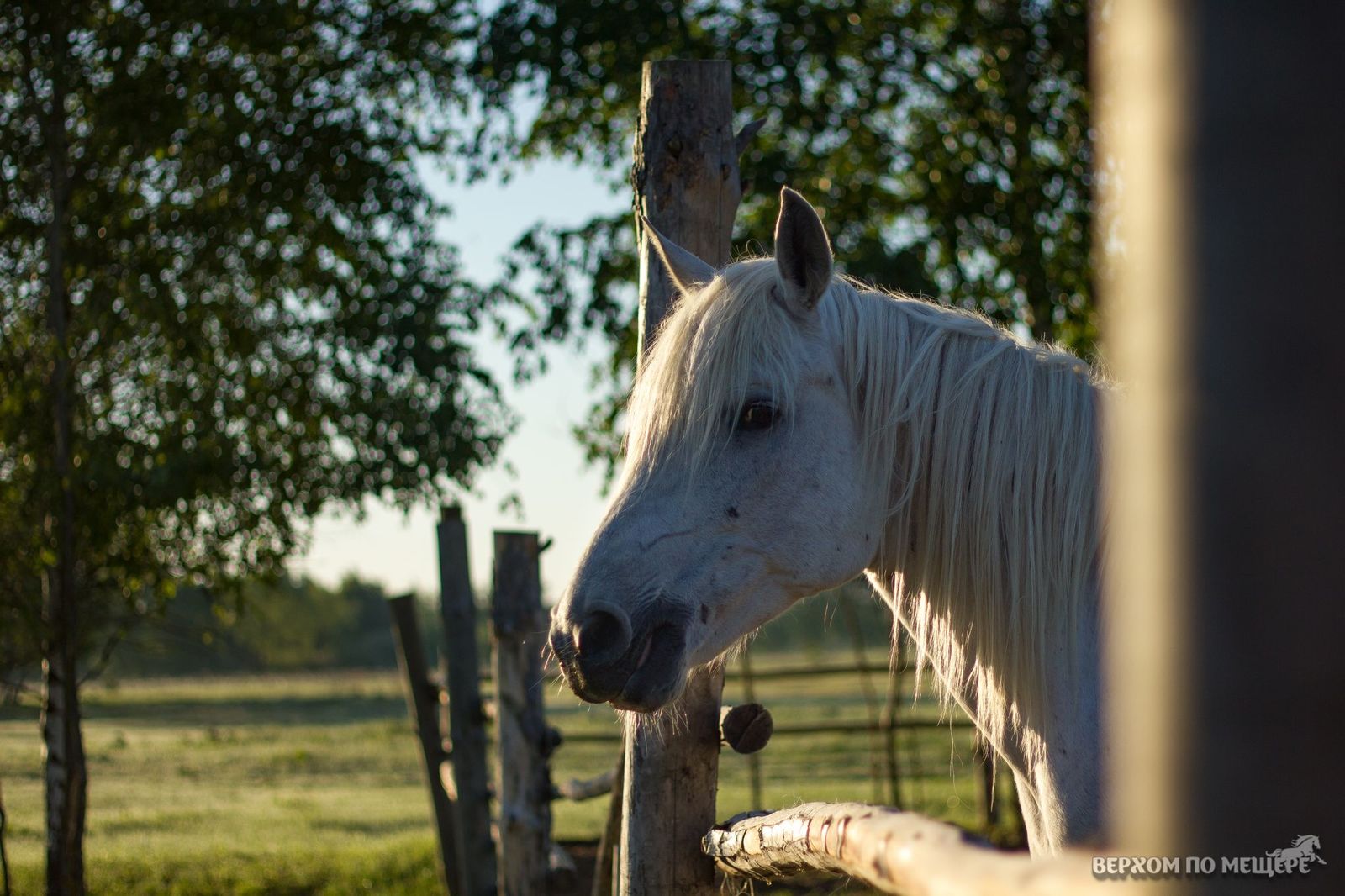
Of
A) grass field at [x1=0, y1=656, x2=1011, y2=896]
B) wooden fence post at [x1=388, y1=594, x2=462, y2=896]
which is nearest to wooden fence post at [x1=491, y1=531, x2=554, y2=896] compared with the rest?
grass field at [x1=0, y1=656, x2=1011, y2=896]

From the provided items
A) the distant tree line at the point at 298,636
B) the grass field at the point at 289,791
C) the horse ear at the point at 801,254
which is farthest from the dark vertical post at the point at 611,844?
the distant tree line at the point at 298,636

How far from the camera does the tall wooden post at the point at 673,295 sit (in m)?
2.40

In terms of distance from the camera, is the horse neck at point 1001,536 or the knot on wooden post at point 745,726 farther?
the knot on wooden post at point 745,726

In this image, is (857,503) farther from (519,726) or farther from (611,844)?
(519,726)

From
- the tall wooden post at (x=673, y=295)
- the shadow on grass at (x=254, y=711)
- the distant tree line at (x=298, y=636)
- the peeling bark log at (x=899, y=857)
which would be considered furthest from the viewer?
the distant tree line at (x=298, y=636)

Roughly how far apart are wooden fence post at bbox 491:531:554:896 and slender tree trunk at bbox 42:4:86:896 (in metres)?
2.79

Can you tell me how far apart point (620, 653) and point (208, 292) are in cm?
561

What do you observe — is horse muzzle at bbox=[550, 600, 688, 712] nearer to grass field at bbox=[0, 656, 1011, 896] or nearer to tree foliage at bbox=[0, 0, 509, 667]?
grass field at bbox=[0, 656, 1011, 896]

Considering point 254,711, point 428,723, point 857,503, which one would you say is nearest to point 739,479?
point 857,503

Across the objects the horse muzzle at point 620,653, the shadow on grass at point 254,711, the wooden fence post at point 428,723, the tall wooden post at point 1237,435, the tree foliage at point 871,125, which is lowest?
the shadow on grass at point 254,711

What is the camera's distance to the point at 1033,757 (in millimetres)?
1724

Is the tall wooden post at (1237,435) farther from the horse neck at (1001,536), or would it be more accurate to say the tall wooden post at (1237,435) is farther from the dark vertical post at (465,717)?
the dark vertical post at (465,717)

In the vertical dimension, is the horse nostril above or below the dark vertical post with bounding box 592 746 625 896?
above

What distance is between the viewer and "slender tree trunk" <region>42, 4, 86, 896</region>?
5891 mm
